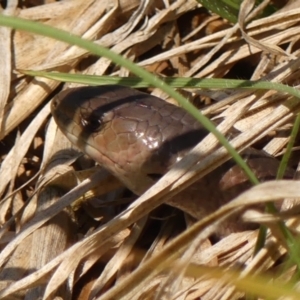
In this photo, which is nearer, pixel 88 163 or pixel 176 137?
pixel 176 137

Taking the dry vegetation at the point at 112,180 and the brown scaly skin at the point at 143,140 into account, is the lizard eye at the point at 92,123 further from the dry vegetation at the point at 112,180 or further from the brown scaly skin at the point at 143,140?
the dry vegetation at the point at 112,180

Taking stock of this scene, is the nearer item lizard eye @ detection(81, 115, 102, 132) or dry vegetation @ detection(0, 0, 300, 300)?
dry vegetation @ detection(0, 0, 300, 300)

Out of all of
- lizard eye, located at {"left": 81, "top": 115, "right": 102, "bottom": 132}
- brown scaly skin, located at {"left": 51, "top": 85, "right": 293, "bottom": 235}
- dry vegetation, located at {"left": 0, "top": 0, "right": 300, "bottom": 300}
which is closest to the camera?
dry vegetation, located at {"left": 0, "top": 0, "right": 300, "bottom": 300}

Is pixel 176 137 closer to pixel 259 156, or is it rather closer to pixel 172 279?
pixel 259 156

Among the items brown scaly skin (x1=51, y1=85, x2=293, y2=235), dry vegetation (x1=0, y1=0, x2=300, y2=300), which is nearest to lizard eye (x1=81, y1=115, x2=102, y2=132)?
brown scaly skin (x1=51, y1=85, x2=293, y2=235)

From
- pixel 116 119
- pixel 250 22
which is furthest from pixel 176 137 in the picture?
pixel 250 22

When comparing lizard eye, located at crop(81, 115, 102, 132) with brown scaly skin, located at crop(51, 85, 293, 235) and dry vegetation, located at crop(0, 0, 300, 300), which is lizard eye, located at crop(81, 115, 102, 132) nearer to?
brown scaly skin, located at crop(51, 85, 293, 235)
